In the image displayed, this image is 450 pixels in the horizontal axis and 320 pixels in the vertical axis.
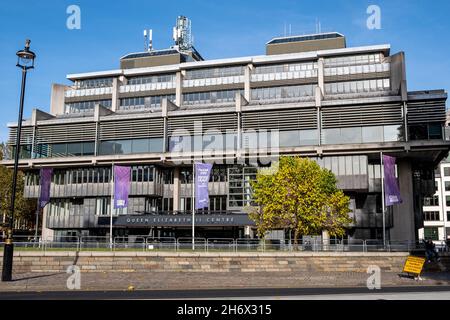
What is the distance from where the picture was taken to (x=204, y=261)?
1250 inches

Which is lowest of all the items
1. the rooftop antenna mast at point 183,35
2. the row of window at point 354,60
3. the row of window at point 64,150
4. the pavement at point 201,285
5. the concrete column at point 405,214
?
the pavement at point 201,285

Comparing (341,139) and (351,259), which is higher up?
(341,139)

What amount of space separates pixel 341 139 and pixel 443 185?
6677 cm

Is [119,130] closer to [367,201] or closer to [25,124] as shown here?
[25,124]

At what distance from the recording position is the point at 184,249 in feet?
111

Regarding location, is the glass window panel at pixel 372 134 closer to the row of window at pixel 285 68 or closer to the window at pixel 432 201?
the row of window at pixel 285 68

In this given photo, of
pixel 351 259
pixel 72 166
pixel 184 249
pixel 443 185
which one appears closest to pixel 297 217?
pixel 351 259

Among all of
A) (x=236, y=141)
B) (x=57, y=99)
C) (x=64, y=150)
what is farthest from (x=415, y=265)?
(x=57, y=99)

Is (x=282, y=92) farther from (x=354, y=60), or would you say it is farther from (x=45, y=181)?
(x=45, y=181)

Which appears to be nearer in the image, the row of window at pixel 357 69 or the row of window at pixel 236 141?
the row of window at pixel 236 141

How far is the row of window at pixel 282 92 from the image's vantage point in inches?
2520

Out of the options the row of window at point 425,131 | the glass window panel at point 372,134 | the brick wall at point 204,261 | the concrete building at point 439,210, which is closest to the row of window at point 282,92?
the glass window panel at point 372,134

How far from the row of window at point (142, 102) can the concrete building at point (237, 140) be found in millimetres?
211

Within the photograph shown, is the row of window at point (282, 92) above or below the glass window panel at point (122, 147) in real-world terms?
above
